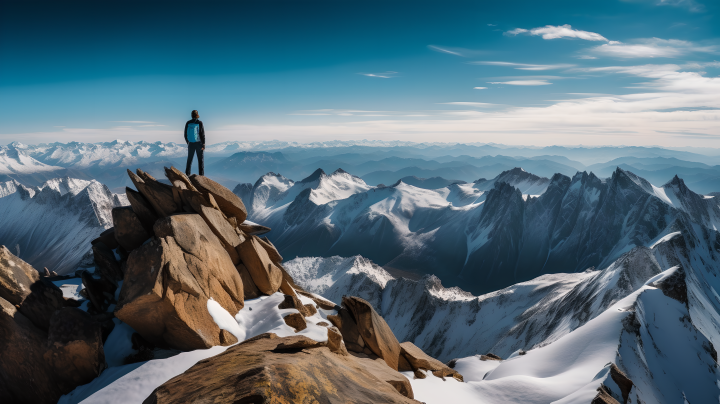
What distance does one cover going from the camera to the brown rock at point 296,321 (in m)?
20.8

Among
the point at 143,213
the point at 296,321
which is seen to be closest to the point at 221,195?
the point at 143,213

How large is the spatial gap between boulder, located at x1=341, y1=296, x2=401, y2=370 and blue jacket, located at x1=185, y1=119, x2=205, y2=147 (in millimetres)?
17759

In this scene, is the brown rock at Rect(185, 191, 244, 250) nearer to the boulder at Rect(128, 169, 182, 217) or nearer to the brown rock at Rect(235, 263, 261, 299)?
the boulder at Rect(128, 169, 182, 217)

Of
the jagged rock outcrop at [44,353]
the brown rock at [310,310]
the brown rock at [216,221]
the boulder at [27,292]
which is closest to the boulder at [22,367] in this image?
the jagged rock outcrop at [44,353]

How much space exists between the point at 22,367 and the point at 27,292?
4527 mm

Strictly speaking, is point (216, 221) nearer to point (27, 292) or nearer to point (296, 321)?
point (296, 321)

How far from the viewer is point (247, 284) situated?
2534cm

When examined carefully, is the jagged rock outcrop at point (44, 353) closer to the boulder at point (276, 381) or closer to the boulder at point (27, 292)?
the boulder at point (27, 292)

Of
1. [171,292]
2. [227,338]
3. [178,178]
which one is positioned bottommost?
[227,338]

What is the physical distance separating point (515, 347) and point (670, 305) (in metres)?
40.5

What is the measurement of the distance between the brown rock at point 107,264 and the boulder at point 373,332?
15.8 metres

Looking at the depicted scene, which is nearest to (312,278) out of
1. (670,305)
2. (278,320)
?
(670,305)

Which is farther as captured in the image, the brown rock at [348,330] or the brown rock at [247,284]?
the brown rock at [247,284]

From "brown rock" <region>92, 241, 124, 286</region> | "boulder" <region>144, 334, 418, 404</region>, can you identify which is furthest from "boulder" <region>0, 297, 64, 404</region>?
"boulder" <region>144, 334, 418, 404</region>
